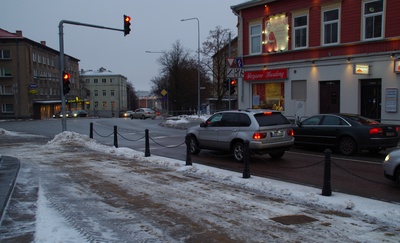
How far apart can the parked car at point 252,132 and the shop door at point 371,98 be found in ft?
33.6

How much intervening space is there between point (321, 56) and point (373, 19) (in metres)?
3.54

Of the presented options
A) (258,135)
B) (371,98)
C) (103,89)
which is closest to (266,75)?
(371,98)

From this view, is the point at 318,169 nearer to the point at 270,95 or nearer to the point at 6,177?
the point at 6,177

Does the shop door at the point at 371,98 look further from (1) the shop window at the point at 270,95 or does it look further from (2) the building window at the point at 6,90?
(2) the building window at the point at 6,90

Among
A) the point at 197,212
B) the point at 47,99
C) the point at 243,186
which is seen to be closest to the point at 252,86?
the point at 243,186

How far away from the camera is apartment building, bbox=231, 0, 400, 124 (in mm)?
19734

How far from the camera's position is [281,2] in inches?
983

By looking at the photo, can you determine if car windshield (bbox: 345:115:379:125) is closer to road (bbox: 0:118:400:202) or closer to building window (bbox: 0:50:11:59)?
road (bbox: 0:118:400:202)

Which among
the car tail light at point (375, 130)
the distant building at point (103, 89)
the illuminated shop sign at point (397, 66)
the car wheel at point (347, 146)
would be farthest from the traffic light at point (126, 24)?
the distant building at point (103, 89)

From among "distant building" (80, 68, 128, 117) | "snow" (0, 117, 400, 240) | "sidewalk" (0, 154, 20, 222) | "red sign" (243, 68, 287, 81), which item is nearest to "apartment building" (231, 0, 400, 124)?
"red sign" (243, 68, 287, 81)

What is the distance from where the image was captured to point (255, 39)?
27.2 metres

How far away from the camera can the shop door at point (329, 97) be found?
22219mm

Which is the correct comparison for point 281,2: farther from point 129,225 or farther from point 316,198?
point 129,225

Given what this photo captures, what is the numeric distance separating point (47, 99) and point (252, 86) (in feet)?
176
